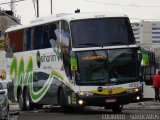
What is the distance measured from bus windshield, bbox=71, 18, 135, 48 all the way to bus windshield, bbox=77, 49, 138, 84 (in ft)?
1.21

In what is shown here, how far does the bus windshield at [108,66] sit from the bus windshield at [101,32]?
1.21 feet

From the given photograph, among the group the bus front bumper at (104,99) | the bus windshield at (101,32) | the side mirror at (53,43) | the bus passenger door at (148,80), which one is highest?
the bus windshield at (101,32)

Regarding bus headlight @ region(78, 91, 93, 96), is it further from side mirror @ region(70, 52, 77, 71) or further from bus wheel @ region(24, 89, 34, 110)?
bus wheel @ region(24, 89, 34, 110)

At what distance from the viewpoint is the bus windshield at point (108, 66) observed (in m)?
24.7

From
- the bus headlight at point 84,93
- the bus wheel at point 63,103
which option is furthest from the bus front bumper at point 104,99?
the bus wheel at point 63,103

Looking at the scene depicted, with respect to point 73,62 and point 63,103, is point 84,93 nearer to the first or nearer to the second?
point 73,62

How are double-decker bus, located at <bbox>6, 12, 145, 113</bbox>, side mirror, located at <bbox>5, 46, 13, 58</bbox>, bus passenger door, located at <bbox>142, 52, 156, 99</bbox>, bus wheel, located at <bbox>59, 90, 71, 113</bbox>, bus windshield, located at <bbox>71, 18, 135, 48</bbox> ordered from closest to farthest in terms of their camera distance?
double-decker bus, located at <bbox>6, 12, 145, 113</bbox> → bus windshield, located at <bbox>71, 18, 135, 48</bbox> → bus wheel, located at <bbox>59, 90, 71, 113</bbox> → side mirror, located at <bbox>5, 46, 13, 58</bbox> → bus passenger door, located at <bbox>142, 52, 156, 99</bbox>

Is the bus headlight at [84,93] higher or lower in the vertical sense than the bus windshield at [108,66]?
lower

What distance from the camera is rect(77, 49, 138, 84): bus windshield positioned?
2469cm

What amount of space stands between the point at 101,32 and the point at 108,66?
4.56 feet

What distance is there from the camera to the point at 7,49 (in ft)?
112

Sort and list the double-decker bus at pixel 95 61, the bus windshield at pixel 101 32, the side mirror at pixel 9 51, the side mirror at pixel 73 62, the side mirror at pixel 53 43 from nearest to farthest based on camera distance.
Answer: the side mirror at pixel 73 62
the double-decker bus at pixel 95 61
the bus windshield at pixel 101 32
the side mirror at pixel 53 43
the side mirror at pixel 9 51

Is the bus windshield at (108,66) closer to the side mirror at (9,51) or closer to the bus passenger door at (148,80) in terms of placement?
the side mirror at (9,51)

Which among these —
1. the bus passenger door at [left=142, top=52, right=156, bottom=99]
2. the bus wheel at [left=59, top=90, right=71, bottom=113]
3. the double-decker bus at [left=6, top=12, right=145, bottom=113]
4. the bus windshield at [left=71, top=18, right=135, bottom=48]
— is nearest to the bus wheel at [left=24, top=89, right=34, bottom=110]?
the double-decker bus at [left=6, top=12, right=145, bottom=113]
